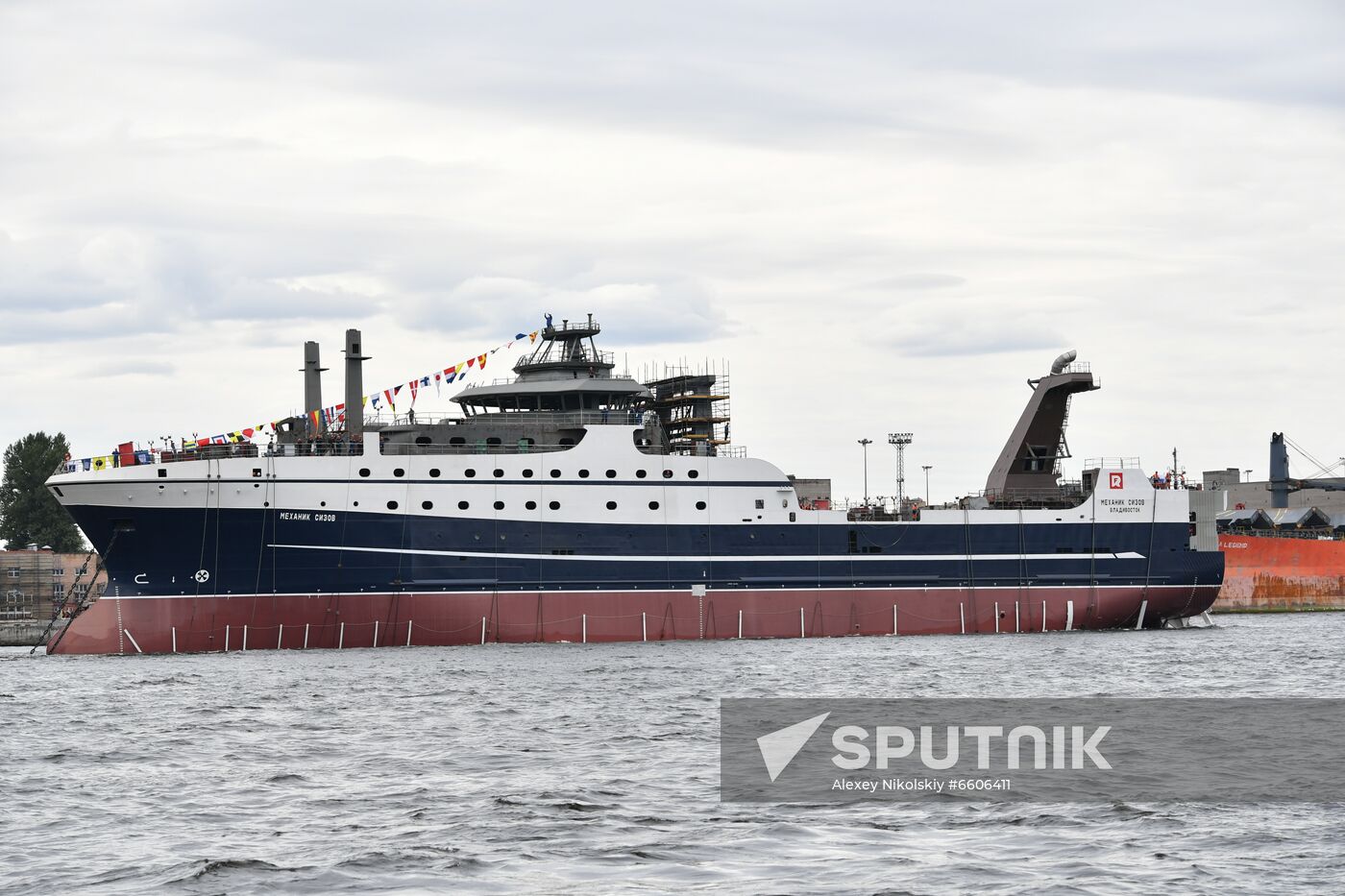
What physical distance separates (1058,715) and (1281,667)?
49.3 ft

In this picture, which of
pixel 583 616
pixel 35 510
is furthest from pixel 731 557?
pixel 35 510

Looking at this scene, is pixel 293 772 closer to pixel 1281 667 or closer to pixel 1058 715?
pixel 1058 715

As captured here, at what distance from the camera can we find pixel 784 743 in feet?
79.7

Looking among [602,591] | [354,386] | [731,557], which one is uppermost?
[354,386]

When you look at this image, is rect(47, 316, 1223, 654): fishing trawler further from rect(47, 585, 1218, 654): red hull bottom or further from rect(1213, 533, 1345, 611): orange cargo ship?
rect(1213, 533, 1345, 611): orange cargo ship

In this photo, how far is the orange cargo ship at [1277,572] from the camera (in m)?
77.4

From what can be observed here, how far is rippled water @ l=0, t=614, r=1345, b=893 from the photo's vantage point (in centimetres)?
1530

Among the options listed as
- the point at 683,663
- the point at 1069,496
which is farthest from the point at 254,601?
the point at 1069,496

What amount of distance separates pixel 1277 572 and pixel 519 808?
223ft

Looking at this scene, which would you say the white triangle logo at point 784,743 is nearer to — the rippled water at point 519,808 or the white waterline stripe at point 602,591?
the rippled water at point 519,808

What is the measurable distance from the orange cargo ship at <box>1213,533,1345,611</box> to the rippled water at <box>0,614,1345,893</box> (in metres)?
42.5

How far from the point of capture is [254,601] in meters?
46.4

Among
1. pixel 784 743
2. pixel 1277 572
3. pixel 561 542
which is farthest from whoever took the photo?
pixel 1277 572

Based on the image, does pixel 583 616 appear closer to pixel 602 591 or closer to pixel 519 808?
pixel 602 591
